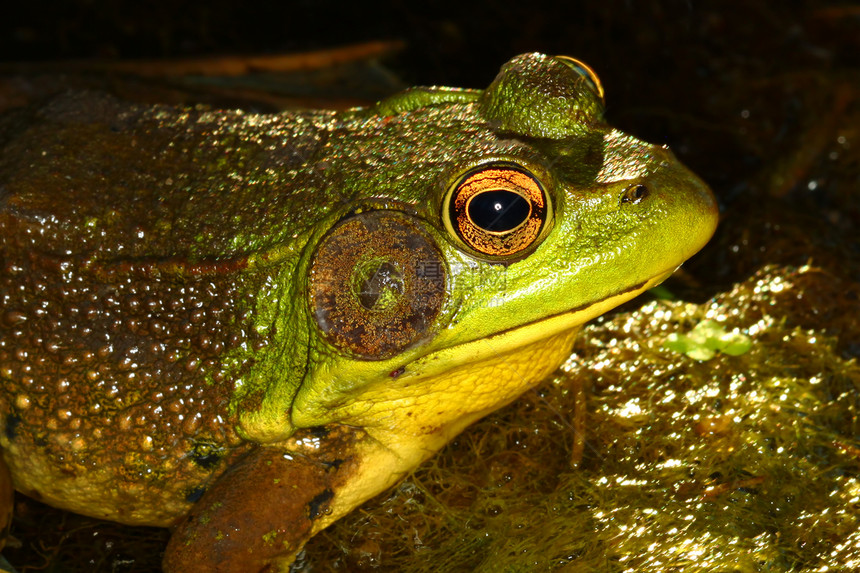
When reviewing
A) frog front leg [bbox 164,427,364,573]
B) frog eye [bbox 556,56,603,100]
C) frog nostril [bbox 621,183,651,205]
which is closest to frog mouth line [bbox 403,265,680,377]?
frog nostril [bbox 621,183,651,205]

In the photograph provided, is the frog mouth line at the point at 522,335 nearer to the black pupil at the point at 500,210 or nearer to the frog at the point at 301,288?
the frog at the point at 301,288

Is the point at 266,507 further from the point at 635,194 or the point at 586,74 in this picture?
the point at 586,74

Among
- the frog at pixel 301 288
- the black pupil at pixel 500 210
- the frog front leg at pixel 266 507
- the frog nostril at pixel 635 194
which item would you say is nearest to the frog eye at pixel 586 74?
the frog at pixel 301 288

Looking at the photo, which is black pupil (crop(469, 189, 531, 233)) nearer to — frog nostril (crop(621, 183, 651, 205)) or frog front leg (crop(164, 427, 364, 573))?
frog nostril (crop(621, 183, 651, 205))

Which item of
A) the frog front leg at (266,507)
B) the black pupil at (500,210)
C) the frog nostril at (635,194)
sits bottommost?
the frog front leg at (266,507)

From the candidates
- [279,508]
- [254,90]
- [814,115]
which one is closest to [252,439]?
[279,508]

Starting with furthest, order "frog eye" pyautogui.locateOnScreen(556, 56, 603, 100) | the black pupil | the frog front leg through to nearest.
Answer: "frog eye" pyautogui.locateOnScreen(556, 56, 603, 100), the frog front leg, the black pupil

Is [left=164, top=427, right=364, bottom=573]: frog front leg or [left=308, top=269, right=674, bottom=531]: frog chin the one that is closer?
[left=308, top=269, right=674, bottom=531]: frog chin
